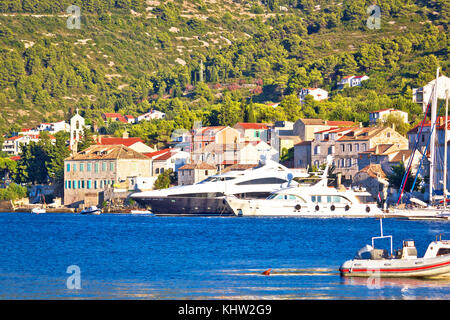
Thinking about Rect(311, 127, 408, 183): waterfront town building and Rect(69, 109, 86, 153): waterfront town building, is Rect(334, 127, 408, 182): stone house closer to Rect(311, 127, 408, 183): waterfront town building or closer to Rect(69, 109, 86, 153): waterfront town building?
Rect(311, 127, 408, 183): waterfront town building

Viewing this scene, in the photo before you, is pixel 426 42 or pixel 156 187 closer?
pixel 156 187

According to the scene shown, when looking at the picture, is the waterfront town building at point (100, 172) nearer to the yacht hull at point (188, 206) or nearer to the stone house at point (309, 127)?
the stone house at point (309, 127)

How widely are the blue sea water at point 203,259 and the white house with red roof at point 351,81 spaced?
3781 inches

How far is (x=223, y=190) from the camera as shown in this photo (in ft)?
256

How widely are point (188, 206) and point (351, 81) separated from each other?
9483 centimetres

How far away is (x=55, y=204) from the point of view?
10850 cm

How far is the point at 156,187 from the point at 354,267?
68.0 m

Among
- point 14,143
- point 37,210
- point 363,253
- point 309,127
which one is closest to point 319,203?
point 309,127

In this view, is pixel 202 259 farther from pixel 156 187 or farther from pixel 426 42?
pixel 426 42

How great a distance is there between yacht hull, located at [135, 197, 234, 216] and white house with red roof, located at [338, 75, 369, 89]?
90337 mm
